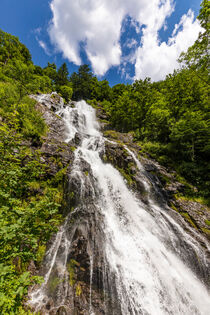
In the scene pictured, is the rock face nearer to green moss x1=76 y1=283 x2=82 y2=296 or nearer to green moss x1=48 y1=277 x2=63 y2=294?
green moss x1=76 y1=283 x2=82 y2=296

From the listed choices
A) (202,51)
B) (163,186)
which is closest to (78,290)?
(163,186)

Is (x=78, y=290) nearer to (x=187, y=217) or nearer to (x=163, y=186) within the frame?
(x=187, y=217)

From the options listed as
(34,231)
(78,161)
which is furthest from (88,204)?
(34,231)

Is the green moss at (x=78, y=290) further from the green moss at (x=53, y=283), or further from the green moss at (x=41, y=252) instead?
the green moss at (x=41, y=252)

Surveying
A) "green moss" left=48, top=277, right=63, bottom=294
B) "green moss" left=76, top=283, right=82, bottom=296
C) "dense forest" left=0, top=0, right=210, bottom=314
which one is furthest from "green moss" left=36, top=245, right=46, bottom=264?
"green moss" left=76, top=283, right=82, bottom=296

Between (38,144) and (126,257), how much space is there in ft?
27.8

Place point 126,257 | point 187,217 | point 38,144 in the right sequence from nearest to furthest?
point 126,257
point 187,217
point 38,144

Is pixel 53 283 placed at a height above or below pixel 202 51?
below

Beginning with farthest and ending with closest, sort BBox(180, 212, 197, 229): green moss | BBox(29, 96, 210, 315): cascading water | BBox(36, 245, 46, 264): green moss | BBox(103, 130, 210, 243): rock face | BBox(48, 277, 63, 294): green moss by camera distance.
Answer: BBox(103, 130, 210, 243): rock face
BBox(180, 212, 197, 229): green moss
BBox(36, 245, 46, 264): green moss
BBox(48, 277, 63, 294): green moss
BBox(29, 96, 210, 315): cascading water

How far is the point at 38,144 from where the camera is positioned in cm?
860

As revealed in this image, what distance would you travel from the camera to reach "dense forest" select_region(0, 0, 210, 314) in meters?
2.34

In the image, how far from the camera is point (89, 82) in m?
37.8

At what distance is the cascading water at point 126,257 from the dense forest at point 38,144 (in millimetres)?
999

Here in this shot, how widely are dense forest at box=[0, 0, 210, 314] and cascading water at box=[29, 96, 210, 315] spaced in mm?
999
